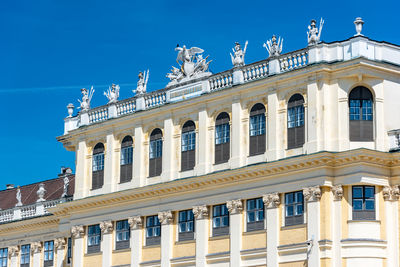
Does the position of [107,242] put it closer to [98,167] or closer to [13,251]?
[98,167]

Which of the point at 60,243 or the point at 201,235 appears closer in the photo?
the point at 201,235

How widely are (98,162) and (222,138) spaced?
30.2 ft

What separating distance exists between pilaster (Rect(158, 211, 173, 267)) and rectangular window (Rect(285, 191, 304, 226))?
7.44 m

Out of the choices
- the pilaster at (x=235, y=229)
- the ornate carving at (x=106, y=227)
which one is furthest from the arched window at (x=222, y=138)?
the ornate carving at (x=106, y=227)

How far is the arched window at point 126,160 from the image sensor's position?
57.2m

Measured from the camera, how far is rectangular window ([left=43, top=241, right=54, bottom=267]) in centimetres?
6556

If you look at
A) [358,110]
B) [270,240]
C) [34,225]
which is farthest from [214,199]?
[34,225]

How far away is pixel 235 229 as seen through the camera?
5088 centimetres

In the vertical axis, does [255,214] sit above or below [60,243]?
below

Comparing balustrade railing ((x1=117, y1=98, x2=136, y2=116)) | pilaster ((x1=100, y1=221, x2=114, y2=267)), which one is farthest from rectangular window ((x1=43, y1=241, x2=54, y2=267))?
balustrade railing ((x1=117, y1=98, x2=136, y2=116))

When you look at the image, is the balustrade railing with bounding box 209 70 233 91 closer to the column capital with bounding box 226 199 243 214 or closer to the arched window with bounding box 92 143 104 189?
the column capital with bounding box 226 199 243 214

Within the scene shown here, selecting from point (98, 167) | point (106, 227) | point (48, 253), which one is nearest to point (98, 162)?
point (98, 167)

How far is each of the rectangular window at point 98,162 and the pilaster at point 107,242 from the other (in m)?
3.14

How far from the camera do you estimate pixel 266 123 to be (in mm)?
50719
